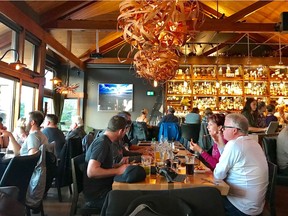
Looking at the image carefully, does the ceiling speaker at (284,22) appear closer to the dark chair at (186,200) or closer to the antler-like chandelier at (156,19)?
the antler-like chandelier at (156,19)

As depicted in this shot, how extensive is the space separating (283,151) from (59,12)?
601cm

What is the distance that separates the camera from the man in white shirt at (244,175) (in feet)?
6.46

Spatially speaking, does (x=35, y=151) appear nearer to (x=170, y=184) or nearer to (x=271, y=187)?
(x=170, y=184)

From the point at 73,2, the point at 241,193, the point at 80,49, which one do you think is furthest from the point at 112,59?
the point at 241,193

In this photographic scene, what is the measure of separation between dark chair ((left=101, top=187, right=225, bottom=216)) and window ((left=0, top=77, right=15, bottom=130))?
16.9 ft

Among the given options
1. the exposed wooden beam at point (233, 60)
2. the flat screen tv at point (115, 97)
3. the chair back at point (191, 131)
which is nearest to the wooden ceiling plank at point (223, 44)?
the exposed wooden beam at point (233, 60)

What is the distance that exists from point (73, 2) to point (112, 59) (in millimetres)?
3654

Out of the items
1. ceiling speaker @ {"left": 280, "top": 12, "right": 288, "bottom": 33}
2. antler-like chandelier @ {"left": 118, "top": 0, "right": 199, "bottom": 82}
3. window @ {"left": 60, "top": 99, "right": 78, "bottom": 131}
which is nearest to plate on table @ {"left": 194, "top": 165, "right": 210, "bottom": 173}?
antler-like chandelier @ {"left": 118, "top": 0, "right": 199, "bottom": 82}

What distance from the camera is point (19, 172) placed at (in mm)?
2447

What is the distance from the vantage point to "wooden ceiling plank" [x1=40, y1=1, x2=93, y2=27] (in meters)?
6.78

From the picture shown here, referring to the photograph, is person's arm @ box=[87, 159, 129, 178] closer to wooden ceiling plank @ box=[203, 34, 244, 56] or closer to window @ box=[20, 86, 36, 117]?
window @ box=[20, 86, 36, 117]

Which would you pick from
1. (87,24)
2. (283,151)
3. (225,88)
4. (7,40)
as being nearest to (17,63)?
(7,40)

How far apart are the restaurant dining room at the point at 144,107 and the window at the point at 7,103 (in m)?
0.03

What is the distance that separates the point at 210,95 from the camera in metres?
9.63
